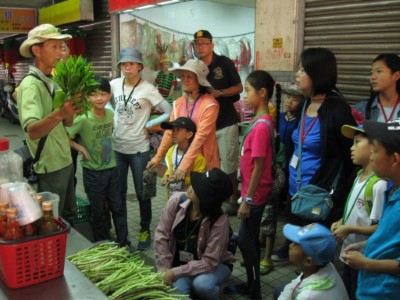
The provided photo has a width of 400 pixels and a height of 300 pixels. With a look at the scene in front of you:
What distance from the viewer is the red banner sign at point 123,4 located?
6.42 metres

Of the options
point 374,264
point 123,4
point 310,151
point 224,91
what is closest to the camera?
point 374,264

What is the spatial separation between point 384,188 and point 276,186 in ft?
3.33

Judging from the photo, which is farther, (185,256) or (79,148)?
(79,148)

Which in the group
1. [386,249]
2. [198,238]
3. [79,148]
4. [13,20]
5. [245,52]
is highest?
[13,20]

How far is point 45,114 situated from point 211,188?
122 cm

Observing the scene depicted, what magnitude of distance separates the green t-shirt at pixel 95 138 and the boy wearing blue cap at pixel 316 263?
2055 millimetres

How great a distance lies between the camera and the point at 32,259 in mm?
1600

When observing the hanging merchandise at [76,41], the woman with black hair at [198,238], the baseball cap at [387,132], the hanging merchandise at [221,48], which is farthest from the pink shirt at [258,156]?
the hanging merchandise at [76,41]

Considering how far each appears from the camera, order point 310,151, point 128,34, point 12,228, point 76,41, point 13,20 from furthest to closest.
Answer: point 13,20
point 76,41
point 128,34
point 310,151
point 12,228

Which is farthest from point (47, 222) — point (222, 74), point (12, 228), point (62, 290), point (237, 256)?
point (222, 74)

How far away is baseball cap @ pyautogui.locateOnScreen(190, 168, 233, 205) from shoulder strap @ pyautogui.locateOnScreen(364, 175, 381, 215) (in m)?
0.88

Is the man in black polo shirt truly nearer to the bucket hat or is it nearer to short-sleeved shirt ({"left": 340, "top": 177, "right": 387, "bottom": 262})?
the bucket hat

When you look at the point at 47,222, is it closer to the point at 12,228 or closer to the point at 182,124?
the point at 12,228

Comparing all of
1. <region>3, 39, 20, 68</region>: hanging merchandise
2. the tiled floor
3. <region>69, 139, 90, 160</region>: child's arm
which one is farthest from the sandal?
<region>3, 39, 20, 68</region>: hanging merchandise
